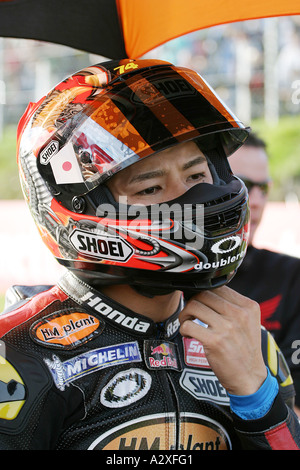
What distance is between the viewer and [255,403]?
5.25ft

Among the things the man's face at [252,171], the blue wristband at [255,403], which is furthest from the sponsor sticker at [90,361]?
the man's face at [252,171]

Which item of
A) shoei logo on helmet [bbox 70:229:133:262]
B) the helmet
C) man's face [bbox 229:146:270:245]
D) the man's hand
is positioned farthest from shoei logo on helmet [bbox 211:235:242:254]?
man's face [bbox 229:146:270:245]

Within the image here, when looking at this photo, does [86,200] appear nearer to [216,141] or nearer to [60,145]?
[60,145]

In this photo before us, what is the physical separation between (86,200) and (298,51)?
8.62 meters

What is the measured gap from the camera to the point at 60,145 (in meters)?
1.76

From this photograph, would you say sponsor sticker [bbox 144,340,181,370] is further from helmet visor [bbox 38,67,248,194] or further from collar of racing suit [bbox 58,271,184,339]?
helmet visor [bbox 38,67,248,194]

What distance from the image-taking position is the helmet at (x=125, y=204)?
1.64m

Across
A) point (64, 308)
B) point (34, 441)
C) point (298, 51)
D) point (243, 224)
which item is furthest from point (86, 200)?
point (298, 51)

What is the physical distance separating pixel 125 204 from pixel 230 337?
49 centimetres

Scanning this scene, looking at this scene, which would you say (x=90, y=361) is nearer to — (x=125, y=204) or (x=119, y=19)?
(x=125, y=204)

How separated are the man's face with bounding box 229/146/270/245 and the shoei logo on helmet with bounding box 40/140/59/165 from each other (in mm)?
1878

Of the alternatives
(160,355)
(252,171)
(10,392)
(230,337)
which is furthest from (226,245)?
(252,171)

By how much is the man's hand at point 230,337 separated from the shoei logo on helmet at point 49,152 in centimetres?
61

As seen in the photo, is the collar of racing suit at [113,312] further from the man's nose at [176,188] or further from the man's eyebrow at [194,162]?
the man's eyebrow at [194,162]
